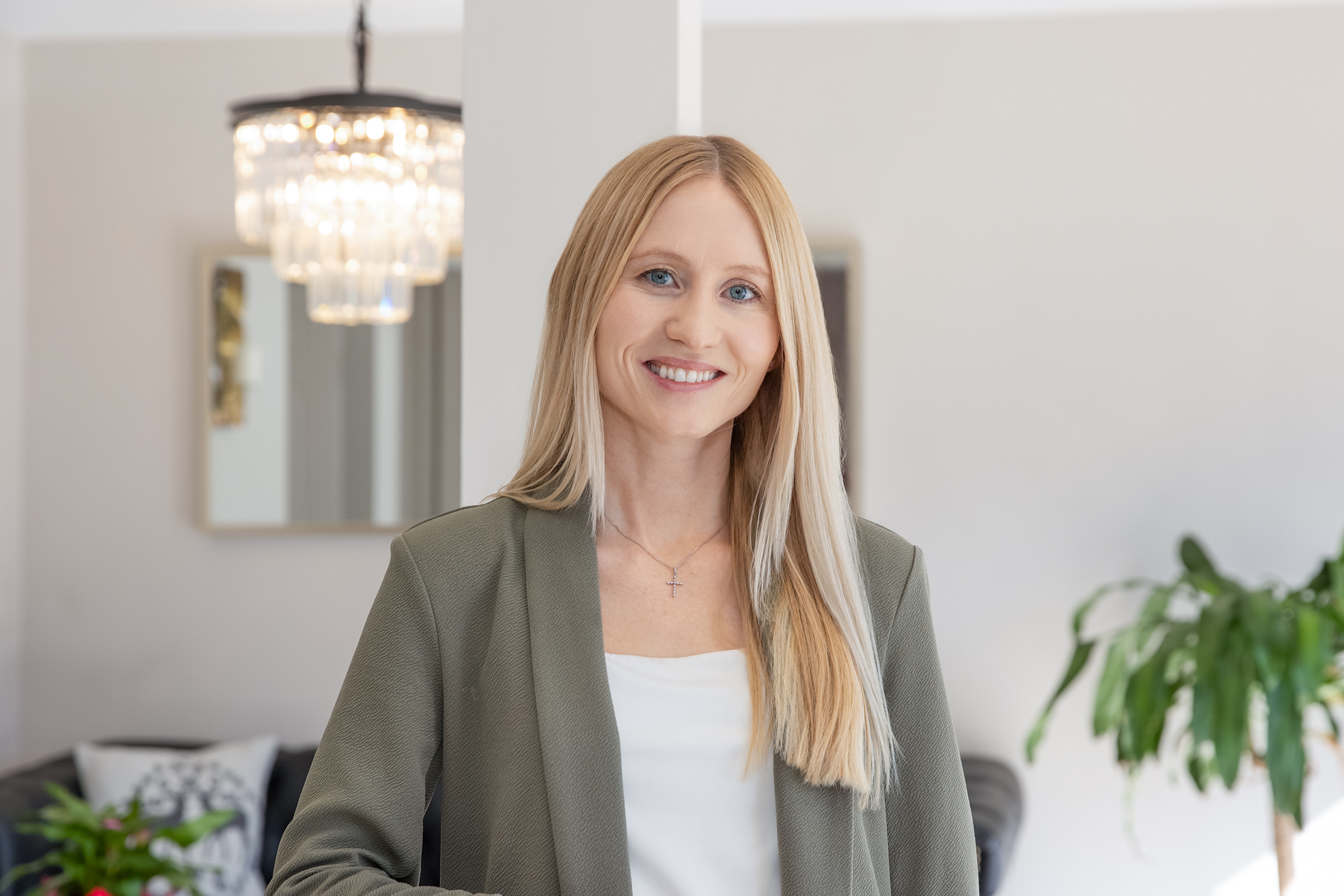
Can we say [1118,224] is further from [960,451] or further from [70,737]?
[70,737]

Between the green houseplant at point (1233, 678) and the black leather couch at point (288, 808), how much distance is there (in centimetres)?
21

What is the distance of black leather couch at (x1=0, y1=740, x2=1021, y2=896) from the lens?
2.71 meters

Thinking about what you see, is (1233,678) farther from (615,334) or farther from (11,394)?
(11,394)

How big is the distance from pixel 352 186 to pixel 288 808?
5.66 ft

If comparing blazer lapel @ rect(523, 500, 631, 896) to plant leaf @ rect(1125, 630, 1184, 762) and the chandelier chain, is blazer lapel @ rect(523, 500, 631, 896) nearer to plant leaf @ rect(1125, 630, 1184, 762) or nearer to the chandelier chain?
the chandelier chain

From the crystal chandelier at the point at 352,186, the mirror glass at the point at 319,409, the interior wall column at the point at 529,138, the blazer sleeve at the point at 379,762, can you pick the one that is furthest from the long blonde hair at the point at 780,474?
the mirror glass at the point at 319,409

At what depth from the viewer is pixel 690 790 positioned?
103cm

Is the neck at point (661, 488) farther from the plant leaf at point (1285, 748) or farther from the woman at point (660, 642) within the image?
the plant leaf at point (1285, 748)

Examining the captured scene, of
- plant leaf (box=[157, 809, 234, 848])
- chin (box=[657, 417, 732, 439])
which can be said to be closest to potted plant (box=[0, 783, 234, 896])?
plant leaf (box=[157, 809, 234, 848])

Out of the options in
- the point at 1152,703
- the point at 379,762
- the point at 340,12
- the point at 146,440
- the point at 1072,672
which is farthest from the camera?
the point at 146,440

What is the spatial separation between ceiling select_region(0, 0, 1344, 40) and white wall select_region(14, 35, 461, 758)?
1.9 inches

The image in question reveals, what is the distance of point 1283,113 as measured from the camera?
3240 mm

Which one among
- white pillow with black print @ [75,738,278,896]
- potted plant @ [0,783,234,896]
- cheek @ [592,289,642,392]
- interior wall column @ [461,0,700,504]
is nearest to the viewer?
cheek @ [592,289,642,392]

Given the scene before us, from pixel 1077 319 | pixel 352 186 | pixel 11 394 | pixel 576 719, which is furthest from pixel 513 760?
pixel 11 394
